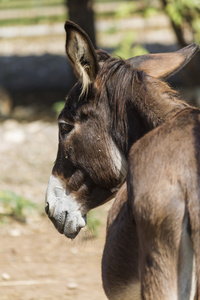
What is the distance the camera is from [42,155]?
874 centimetres

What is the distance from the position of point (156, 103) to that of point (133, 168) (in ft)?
1.78

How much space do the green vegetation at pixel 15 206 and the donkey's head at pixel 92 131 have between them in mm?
3720

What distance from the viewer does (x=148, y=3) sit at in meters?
8.93

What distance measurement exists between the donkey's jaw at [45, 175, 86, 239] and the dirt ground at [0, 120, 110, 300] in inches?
27.9

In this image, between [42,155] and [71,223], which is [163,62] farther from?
[42,155]

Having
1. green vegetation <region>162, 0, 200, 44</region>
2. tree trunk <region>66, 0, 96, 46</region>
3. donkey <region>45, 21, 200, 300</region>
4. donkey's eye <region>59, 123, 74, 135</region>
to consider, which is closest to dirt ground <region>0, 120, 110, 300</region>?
donkey <region>45, 21, 200, 300</region>

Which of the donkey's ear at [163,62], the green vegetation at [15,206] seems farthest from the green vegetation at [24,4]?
the donkey's ear at [163,62]

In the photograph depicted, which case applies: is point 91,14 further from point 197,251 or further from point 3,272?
point 197,251

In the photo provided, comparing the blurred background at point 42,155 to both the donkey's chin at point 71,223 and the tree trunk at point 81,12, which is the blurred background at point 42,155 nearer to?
the tree trunk at point 81,12

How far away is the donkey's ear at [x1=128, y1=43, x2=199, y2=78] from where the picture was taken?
10.2 ft

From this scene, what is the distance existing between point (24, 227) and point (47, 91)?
7.79 m

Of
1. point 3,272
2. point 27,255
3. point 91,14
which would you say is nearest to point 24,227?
point 27,255

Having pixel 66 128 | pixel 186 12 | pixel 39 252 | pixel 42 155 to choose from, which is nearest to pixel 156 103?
pixel 66 128

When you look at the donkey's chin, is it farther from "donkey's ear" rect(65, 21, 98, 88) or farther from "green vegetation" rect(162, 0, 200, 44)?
"green vegetation" rect(162, 0, 200, 44)
